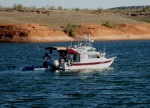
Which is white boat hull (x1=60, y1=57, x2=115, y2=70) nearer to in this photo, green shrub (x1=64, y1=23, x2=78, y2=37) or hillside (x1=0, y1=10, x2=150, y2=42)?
hillside (x1=0, y1=10, x2=150, y2=42)

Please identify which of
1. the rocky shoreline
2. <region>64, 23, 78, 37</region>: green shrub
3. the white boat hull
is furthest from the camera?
<region>64, 23, 78, 37</region>: green shrub

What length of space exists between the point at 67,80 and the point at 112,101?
462 inches

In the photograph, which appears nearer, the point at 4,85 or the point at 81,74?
the point at 4,85

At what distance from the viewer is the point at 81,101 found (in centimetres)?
3553

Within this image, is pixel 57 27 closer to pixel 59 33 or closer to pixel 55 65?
pixel 59 33

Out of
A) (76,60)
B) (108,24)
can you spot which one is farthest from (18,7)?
(76,60)

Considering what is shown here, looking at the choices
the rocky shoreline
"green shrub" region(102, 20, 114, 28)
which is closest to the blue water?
the rocky shoreline

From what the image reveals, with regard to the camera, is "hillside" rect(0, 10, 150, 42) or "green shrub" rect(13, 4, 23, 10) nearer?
"hillside" rect(0, 10, 150, 42)

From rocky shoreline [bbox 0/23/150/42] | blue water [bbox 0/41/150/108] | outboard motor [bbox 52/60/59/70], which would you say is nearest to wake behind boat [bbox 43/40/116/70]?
outboard motor [bbox 52/60/59/70]

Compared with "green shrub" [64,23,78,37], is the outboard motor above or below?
above

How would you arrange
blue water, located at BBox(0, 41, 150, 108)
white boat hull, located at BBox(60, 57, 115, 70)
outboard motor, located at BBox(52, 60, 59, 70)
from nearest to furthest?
blue water, located at BBox(0, 41, 150, 108) < outboard motor, located at BBox(52, 60, 59, 70) < white boat hull, located at BBox(60, 57, 115, 70)

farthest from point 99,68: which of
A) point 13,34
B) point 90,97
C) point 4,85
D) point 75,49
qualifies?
point 13,34

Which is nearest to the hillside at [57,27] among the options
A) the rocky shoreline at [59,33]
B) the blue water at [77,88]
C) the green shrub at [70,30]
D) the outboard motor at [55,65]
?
the rocky shoreline at [59,33]

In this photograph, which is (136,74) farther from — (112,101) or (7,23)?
(7,23)
